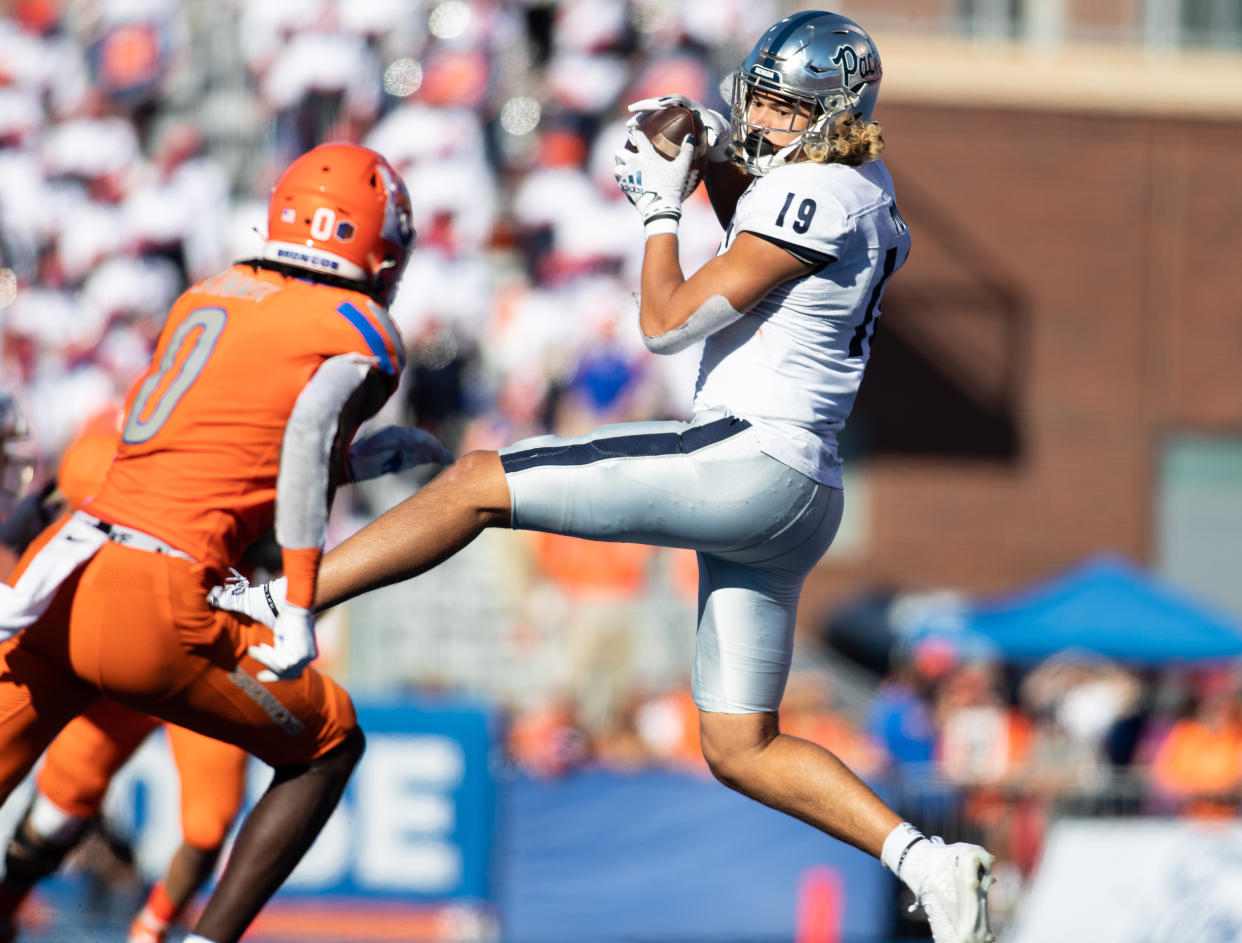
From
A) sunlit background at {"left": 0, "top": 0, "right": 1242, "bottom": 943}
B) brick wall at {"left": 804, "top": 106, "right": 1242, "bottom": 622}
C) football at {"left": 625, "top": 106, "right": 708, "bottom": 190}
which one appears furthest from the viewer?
brick wall at {"left": 804, "top": 106, "right": 1242, "bottom": 622}

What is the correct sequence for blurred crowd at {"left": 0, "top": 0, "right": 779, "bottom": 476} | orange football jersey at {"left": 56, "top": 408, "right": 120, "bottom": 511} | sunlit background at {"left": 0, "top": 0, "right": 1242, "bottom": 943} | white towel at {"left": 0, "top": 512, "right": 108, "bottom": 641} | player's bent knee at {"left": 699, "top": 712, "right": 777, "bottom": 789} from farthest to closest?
blurred crowd at {"left": 0, "top": 0, "right": 779, "bottom": 476} < sunlit background at {"left": 0, "top": 0, "right": 1242, "bottom": 943} < orange football jersey at {"left": 56, "top": 408, "right": 120, "bottom": 511} < player's bent knee at {"left": 699, "top": 712, "right": 777, "bottom": 789} < white towel at {"left": 0, "top": 512, "right": 108, "bottom": 641}

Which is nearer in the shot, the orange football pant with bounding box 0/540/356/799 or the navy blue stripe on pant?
the orange football pant with bounding box 0/540/356/799

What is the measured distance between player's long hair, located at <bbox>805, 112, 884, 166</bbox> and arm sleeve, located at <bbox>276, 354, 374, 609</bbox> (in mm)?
1224

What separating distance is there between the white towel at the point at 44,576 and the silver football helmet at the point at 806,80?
1.76m

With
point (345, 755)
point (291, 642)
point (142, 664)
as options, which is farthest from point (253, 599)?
point (345, 755)

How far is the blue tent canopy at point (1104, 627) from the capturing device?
12.2m

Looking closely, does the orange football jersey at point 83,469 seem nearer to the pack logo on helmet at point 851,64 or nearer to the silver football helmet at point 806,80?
the silver football helmet at point 806,80

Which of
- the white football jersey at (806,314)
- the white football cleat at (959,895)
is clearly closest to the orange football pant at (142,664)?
the white football jersey at (806,314)

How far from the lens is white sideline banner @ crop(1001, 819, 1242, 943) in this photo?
739cm

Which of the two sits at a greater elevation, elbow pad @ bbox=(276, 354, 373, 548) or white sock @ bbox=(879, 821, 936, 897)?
elbow pad @ bbox=(276, 354, 373, 548)

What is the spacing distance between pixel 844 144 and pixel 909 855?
5.46 feet

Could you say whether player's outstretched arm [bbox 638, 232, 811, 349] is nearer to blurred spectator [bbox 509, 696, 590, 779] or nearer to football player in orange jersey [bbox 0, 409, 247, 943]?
football player in orange jersey [bbox 0, 409, 247, 943]

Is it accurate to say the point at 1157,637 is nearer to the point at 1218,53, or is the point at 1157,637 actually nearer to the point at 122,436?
Result: the point at 1218,53

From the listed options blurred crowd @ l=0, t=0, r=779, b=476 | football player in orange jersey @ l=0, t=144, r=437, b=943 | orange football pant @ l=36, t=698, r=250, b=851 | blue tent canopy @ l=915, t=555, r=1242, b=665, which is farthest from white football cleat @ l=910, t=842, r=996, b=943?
blue tent canopy @ l=915, t=555, r=1242, b=665
